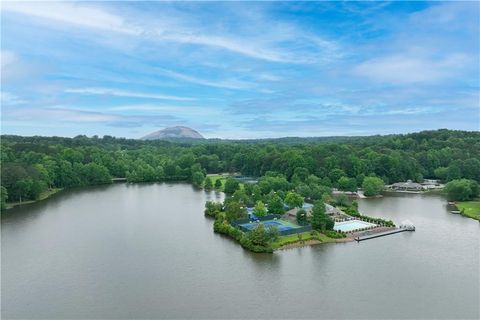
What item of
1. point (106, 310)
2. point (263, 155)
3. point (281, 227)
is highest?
point (263, 155)

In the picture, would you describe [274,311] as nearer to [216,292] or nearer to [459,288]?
[216,292]

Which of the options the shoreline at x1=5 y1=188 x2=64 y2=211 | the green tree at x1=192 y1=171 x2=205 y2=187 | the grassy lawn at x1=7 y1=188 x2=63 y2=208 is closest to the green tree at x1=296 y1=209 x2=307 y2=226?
the shoreline at x1=5 y1=188 x2=64 y2=211

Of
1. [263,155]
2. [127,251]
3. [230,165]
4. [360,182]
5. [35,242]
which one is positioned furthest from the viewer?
[230,165]

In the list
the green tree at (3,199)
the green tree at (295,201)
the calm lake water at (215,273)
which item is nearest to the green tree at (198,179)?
the calm lake water at (215,273)

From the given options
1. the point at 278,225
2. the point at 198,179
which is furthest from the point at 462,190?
the point at 198,179

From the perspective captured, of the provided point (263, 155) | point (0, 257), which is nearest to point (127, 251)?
point (0, 257)

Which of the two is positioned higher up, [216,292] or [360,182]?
[360,182]

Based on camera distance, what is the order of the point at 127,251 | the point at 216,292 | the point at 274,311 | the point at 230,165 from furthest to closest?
the point at 230,165, the point at 127,251, the point at 216,292, the point at 274,311
